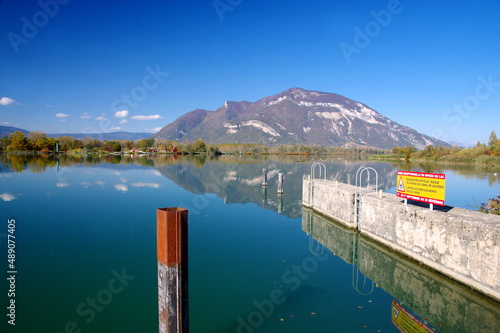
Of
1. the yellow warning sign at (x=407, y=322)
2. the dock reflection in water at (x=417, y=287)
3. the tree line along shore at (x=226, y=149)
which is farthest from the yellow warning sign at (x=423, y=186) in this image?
the tree line along shore at (x=226, y=149)

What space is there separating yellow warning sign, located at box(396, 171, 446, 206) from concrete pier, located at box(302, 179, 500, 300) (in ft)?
1.52

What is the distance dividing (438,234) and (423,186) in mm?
2400

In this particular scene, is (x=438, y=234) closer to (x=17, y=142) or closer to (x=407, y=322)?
(x=407, y=322)

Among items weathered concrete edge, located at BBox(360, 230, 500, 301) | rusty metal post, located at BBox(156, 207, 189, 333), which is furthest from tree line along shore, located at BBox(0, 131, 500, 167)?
rusty metal post, located at BBox(156, 207, 189, 333)

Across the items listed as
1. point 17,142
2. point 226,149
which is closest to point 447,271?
point 17,142

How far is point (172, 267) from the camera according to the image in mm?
4762

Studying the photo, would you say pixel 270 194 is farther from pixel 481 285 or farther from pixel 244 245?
pixel 481 285

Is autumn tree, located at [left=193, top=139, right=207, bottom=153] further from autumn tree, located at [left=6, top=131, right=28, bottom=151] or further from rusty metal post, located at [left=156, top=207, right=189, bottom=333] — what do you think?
rusty metal post, located at [left=156, top=207, right=189, bottom=333]

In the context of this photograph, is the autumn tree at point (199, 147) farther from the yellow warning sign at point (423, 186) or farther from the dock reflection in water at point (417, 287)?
the yellow warning sign at point (423, 186)

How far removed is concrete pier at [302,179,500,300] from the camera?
8164mm

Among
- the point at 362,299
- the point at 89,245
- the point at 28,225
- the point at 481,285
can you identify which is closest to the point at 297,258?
the point at 362,299

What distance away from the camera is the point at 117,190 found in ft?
86.0

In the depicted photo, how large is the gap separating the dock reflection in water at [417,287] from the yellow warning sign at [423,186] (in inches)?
97.4

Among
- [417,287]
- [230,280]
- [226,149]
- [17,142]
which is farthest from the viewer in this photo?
[226,149]
